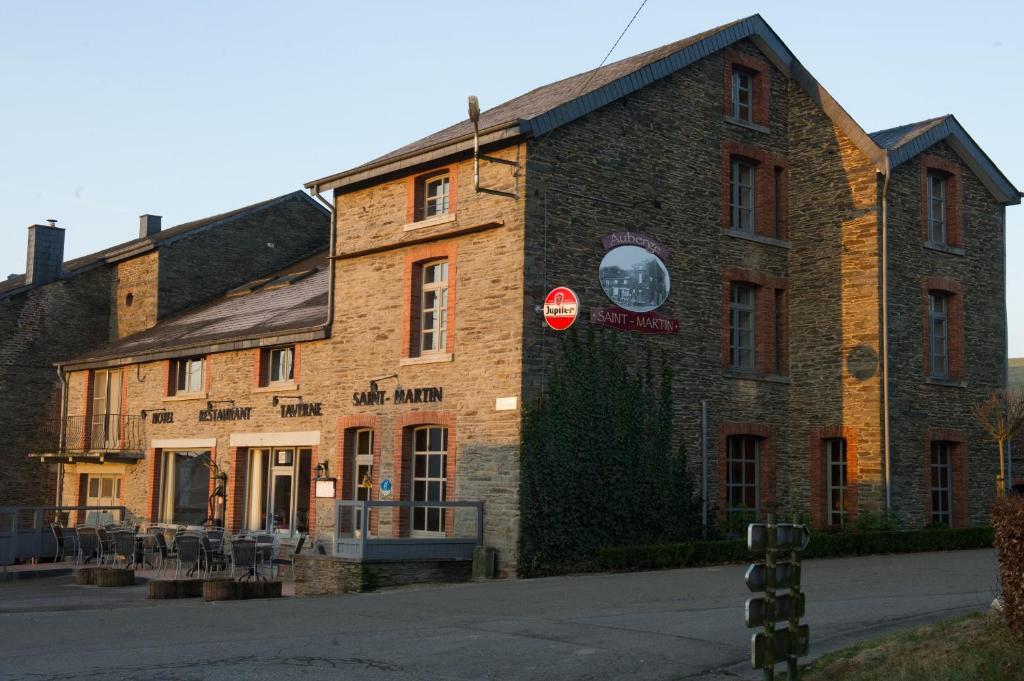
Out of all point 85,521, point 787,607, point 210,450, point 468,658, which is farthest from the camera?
point 85,521

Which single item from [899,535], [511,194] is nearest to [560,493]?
[511,194]

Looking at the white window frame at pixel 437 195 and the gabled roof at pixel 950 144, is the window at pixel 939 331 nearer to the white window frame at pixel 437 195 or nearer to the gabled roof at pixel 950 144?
the gabled roof at pixel 950 144

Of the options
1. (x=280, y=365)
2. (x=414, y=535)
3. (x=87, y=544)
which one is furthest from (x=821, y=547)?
(x=87, y=544)

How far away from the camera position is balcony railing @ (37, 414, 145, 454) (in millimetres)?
28516

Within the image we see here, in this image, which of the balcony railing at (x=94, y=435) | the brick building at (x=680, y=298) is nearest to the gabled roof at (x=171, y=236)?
the balcony railing at (x=94, y=435)

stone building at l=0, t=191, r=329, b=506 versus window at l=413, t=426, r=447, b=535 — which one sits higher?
stone building at l=0, t=191, r=329, b=506

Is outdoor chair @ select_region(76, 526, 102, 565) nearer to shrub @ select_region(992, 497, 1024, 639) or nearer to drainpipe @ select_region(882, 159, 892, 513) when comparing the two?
drainpipe @ select_region(882, 159, 892, 513)

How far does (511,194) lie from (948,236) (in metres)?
10.5

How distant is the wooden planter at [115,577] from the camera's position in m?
20.1

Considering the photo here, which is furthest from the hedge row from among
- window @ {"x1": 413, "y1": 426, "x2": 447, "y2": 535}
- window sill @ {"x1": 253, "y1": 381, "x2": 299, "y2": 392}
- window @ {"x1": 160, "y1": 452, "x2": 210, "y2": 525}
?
window @ {"x1": 160, "y1": 452, "x2": 210, "y2": 525}

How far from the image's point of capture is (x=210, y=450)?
2600 cm

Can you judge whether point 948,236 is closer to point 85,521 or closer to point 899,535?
point 899,535

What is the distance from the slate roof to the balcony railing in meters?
1.53

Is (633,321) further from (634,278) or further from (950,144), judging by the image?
(950,144)
